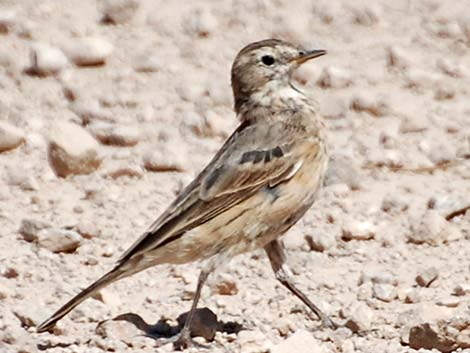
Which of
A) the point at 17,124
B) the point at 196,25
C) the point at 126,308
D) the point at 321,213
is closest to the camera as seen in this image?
the point at 126,308

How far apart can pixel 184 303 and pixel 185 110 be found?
2.78 metres

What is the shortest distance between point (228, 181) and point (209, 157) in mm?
2206

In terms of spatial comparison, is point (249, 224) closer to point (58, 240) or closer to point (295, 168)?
point (295, 168)

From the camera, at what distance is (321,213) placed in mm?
10383

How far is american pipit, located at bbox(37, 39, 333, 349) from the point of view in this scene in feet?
28.7

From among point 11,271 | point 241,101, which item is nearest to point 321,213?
point 241,101

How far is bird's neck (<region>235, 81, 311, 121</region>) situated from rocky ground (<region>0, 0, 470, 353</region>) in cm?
97

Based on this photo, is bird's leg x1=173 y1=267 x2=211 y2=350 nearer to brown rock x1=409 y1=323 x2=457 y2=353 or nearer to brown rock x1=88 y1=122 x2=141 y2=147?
brown rock x1=409 y1=323 x2=457 y2=353

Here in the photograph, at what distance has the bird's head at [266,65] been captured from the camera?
950 cm

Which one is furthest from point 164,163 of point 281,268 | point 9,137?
point 281,268

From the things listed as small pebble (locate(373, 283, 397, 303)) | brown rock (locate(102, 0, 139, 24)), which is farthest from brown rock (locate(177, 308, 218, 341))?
brown rock (locate(102, 0, 139, 24))

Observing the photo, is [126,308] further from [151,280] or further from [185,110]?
[185,110]

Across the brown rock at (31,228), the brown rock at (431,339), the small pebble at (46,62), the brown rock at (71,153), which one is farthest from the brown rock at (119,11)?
the brown rock at (431,339)

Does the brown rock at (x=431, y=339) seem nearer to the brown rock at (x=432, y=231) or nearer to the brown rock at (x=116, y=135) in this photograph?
the brown rock at (x=432, y=231)
